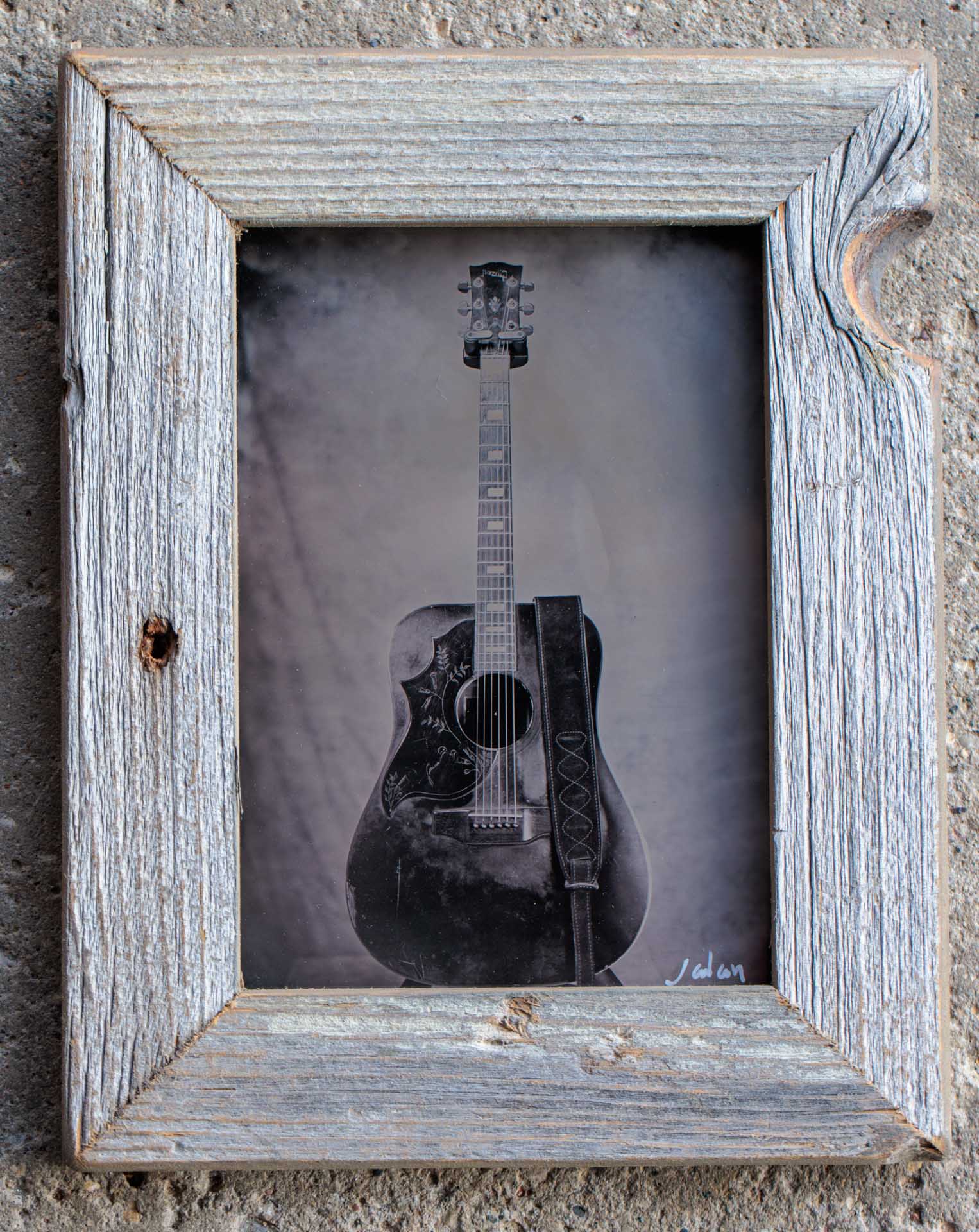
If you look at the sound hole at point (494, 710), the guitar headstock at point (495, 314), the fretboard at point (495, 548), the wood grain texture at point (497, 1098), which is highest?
the guitar headstock at point (495, 314)

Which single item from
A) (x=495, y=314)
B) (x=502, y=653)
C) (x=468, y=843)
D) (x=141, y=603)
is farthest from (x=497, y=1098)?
(x=495, y=314)

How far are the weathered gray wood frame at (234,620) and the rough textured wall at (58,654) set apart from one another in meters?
0.05

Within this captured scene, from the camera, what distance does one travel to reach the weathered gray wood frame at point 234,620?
1.85ft

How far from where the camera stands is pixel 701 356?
606 millimetres

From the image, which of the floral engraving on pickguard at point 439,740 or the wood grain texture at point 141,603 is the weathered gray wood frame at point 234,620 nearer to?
the wood grain texture at point 141,603

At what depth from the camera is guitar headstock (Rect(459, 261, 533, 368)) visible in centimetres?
60

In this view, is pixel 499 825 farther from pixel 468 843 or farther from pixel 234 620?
pixel 234 620

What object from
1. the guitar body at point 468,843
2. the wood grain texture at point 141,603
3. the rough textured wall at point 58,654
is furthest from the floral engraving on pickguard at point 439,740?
the rough textured wall at point 58,654

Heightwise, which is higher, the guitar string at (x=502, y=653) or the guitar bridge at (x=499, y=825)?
the guitar string at (x=502, y=653)

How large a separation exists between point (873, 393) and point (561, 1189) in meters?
0.57

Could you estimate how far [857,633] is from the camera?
Answer: 58cm

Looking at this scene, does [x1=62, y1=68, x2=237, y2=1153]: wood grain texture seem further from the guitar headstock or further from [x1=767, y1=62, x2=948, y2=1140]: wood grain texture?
[x1=767, y1=62, x2=948, y2=1140]: wood grain texture

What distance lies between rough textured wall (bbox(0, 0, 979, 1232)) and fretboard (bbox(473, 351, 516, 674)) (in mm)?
287

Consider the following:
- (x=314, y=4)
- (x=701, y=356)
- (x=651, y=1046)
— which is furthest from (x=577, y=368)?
(x=651, y=1046)
